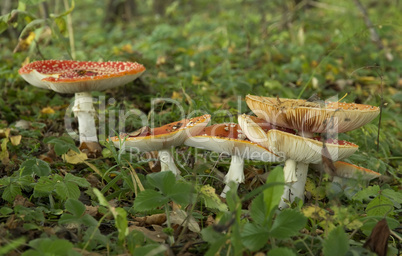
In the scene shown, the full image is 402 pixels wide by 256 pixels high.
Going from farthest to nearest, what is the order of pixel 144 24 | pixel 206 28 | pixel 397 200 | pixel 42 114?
1. pixel 144 24
2. pixel 206 28
3. pixel 42 114
4. pixel 397 200

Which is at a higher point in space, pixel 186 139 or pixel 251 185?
pixel 186 139

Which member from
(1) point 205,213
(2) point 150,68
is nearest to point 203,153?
(1) point 205,213

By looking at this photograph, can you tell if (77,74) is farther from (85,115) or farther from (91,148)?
(91,148)

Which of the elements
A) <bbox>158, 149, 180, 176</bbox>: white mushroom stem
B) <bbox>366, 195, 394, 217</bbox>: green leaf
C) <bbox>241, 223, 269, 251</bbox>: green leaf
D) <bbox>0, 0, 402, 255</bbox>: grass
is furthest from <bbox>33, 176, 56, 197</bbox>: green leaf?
<bbox>366, 195, 394, 217</bbox>: green leaf

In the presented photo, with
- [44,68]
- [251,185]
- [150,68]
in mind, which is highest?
[44,68]

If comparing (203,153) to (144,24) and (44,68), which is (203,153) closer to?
(44,68)

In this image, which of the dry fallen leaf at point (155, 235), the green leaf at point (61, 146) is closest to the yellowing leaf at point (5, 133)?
the green leaf at point (61, 146)

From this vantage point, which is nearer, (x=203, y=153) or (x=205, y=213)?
(x=205, y=213)

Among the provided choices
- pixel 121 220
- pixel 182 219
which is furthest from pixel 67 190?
pixel 182 219

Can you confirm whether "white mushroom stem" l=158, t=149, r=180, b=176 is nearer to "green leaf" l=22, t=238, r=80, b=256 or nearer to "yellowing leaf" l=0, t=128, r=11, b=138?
"green leaf" l=22, t=238, r=80, b=256
